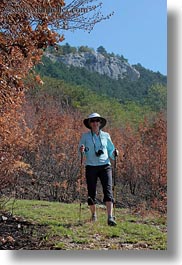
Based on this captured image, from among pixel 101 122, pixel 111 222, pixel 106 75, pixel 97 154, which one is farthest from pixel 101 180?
pixel 106 75

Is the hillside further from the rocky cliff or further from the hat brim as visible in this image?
the hat brim

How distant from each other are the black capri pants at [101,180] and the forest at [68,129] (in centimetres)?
5

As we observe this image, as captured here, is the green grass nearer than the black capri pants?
Yes

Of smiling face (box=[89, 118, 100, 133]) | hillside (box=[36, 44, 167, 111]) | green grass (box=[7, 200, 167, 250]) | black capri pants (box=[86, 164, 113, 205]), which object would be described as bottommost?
green grass (box=[7, 200, 167, 250])

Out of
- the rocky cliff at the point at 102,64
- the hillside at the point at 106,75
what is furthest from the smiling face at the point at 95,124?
the rocky cliff at the point at 102,64

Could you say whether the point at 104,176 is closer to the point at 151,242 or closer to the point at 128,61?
the point at 151,242

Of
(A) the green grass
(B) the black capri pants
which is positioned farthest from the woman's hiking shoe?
(B) the black capri pants

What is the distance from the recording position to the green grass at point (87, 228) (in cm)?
399

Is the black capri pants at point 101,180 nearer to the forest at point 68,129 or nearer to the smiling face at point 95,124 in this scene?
the forest at point 68,129

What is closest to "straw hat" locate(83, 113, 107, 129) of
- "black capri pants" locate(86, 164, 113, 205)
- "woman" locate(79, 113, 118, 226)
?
"woman" locate(79, 113, 118, 226)

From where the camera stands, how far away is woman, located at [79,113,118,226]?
4.13 meters

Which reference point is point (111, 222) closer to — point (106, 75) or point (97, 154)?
point (97, 154)

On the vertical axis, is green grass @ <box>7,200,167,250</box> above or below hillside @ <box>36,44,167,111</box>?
below

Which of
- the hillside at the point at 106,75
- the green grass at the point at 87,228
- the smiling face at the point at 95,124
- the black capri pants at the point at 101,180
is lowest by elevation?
the green grass at the point at 87,228
